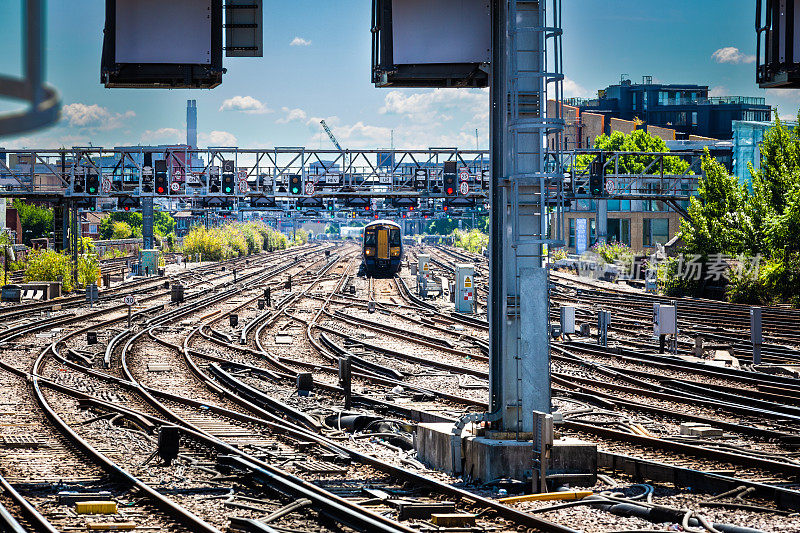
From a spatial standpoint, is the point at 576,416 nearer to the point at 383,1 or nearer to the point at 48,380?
the point at 383,1

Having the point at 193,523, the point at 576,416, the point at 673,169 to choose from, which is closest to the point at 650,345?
the point at 576,416

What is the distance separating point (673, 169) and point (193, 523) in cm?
6107

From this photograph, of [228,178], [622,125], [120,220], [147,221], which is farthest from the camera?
[120,220]

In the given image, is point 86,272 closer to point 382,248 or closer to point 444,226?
point 382,248

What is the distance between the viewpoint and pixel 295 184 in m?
46.1

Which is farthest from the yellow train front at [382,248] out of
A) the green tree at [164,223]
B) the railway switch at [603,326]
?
the green tree at [164,223]

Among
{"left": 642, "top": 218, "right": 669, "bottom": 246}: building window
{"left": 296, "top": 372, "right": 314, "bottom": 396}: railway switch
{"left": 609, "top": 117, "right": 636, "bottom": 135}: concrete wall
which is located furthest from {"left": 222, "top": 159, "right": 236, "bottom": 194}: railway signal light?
{"left": 609, "top": 117, "right": 636, "bottom": 135}: concrete wall

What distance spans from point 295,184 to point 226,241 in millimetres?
49292

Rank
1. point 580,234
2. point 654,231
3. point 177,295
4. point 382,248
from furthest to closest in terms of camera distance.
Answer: point 580,234 < point 654,231 < point 382,248 < point 177,295

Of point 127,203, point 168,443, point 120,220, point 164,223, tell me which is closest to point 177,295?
point 127,203

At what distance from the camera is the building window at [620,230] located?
250 feet

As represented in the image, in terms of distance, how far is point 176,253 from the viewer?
3762 inches

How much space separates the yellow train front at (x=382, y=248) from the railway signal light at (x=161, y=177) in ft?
54.8

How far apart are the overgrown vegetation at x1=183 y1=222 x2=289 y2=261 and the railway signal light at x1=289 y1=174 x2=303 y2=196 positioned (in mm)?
43545
